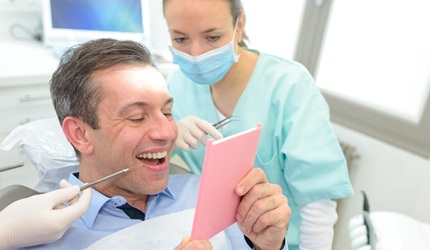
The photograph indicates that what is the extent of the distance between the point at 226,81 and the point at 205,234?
2.53ft

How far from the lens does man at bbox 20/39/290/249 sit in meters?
1.00

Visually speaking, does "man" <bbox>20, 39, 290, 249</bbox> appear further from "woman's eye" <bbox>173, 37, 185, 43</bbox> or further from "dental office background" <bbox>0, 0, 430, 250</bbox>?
"dental office background" <bbox>0, 0, 430, 250</bbox>

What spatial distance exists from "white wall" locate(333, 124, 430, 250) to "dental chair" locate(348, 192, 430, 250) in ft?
2.99

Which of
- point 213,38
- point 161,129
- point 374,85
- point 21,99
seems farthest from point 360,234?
point 21,99

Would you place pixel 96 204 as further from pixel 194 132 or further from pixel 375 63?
pixel 375 63

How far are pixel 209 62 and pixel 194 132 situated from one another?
0.25 metres

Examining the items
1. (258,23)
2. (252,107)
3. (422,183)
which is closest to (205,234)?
(252,107)

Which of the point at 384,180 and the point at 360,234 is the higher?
the point at 360,234

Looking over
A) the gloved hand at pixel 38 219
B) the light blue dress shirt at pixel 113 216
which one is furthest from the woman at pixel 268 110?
the gloved hand at pixel 38 219

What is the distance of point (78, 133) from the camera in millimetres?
1076

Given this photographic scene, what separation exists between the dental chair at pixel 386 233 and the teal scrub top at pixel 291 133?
0.25m

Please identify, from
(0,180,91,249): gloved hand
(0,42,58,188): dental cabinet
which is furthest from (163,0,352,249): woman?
(0,42,58,188): dental cabinet

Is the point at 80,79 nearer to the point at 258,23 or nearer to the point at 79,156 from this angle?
the point at 79,156

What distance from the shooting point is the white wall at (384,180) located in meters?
1.80
